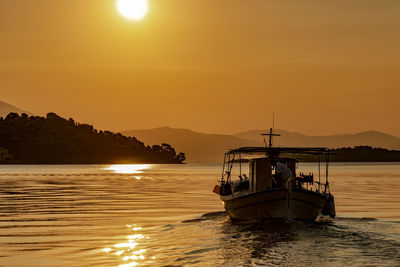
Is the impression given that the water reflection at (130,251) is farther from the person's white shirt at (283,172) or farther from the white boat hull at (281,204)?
the person's white shirt at (283,172)

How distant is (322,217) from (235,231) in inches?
325

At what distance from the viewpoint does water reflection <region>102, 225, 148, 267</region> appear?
25.8 m

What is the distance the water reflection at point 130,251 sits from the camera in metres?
25.8

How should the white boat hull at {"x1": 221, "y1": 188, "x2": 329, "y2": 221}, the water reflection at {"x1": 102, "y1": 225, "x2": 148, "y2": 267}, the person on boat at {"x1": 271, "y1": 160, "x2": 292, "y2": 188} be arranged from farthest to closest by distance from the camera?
the person on boat at {"x1": 271, "y1": 160, "x2": 292, "y2": 188} < the white boat hull at {"x1": 221, "y1": 188, "x2": 329, "y2": 221} < the water reflection at {"x1": 102, "y1": 225, "x2": 148, "y2": 267}

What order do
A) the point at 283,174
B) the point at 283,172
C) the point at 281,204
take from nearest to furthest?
the point at 281,204 < the point at 283,174 < the point at 283,172

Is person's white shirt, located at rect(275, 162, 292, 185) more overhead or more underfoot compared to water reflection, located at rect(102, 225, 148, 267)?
more overhead

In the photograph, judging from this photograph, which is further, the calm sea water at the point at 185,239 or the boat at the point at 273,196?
the boat at the point at 273,196

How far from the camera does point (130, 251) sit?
28203mm

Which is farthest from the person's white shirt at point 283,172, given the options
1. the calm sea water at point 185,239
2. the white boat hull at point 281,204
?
the calm sea water at point 185,239

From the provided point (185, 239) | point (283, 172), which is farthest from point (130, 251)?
point (283, 172)

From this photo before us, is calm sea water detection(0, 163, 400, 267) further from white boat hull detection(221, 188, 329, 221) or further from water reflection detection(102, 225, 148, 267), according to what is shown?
white boat hull detection(221, 188, 329, 221)

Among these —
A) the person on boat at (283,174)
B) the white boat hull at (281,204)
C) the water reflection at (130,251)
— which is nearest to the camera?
the water reflection at (130,251)

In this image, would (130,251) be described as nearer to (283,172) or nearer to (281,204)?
(281,204)

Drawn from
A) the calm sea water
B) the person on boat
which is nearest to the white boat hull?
the calm sea water
